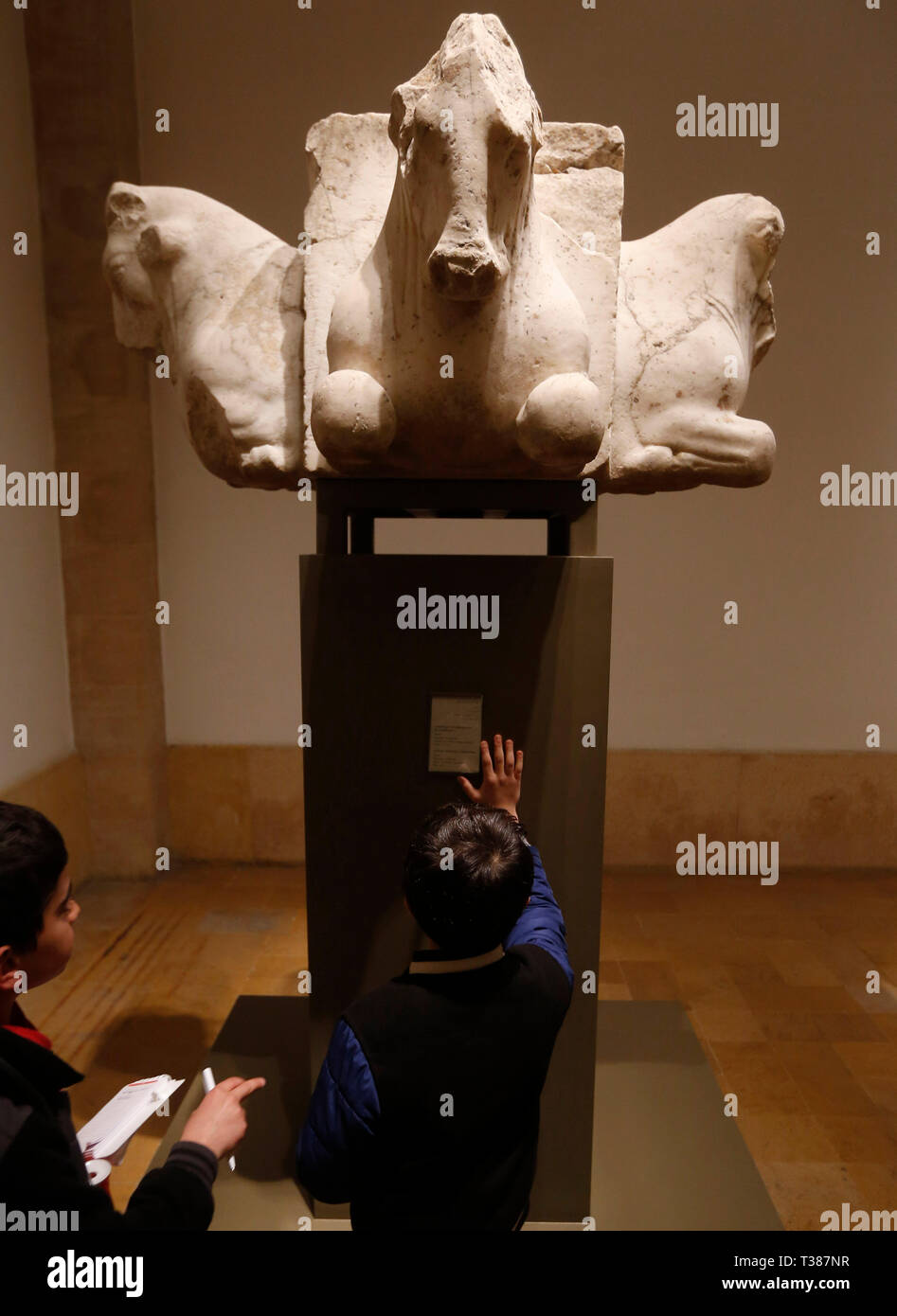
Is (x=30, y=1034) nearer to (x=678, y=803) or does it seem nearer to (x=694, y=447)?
(x=694, y=447)

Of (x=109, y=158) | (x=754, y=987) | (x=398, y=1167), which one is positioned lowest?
(x=754, y=987)

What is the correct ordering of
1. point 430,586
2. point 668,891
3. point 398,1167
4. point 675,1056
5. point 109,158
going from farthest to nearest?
point 668,891
point 109,158
point 675,1056
point 430,586
point 398,1167

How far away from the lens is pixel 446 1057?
1.47 m

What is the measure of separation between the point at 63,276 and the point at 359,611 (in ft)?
10.2

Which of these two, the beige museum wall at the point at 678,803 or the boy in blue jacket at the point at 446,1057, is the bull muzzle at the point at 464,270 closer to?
the boy in blue jacket at the point at 446,1057

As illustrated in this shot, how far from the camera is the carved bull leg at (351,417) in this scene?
6.38ft

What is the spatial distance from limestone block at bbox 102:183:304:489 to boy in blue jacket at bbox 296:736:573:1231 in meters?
1.13

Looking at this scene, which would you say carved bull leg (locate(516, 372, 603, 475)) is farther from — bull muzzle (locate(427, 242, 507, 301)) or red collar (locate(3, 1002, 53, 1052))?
red collar (locate(3, 1002, 53, 1052))

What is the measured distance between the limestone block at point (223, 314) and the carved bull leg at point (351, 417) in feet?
0.91

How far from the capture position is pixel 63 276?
427cm

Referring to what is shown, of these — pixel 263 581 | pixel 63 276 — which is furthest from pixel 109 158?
pixel 263 581

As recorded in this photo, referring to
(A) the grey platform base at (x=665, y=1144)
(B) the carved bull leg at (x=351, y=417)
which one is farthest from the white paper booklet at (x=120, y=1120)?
(B) the carved bull leg at (x=351, y=417)

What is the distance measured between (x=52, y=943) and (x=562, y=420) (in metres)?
1.35

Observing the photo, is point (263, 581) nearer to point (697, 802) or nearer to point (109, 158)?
point (109, 158)
